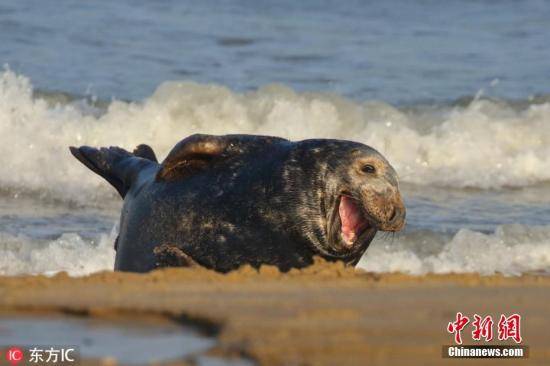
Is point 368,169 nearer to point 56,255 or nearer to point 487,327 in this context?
point 487,327

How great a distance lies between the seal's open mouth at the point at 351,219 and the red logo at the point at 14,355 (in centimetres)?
285

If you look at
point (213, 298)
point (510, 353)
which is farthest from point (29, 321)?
point (510, 353)

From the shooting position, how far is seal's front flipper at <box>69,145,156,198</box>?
340 inches

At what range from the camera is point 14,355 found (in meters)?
4.89

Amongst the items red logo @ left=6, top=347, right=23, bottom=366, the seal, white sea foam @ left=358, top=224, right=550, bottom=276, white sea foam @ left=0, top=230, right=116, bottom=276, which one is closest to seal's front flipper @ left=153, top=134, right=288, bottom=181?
the seal

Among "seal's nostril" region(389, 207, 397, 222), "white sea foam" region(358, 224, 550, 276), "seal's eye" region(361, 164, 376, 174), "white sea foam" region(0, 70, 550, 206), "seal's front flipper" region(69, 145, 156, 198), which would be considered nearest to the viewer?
"seal's nostril" region(389, 207, 397, 222)

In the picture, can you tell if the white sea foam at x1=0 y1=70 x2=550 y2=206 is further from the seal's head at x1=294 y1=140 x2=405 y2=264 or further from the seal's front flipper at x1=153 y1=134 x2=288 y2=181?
the seal's head at x1=294 y1=140 x2=405 y2=264

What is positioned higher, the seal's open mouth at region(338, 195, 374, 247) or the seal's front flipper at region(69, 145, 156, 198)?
the seal's front flipper at region(69, 145, 156, 198)

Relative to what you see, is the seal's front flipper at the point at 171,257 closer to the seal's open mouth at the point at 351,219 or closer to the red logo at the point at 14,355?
the seal's open mouth at the point at 351,219

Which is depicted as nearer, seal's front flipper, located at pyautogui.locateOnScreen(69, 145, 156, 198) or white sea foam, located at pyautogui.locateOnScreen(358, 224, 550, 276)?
seal's front flipper, located at pyautogui.locateOnScreen(69, 145, 156, 198)

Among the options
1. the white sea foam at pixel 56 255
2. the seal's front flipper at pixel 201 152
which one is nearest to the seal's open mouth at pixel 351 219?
the seal's front flipper at pixel 201 152

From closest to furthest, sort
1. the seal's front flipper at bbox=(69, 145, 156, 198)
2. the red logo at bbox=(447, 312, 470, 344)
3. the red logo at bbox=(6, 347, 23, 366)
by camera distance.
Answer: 1. the red logo at bbox=(6, 347, 23, 366)
2. the red logo at bbox=(447, 312, 470, 344)
3. the seal's front flipper at bbox=(69, 145, 156, 198)

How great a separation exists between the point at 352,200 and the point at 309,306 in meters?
2.11

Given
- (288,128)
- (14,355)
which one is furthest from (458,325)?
(288,128)
